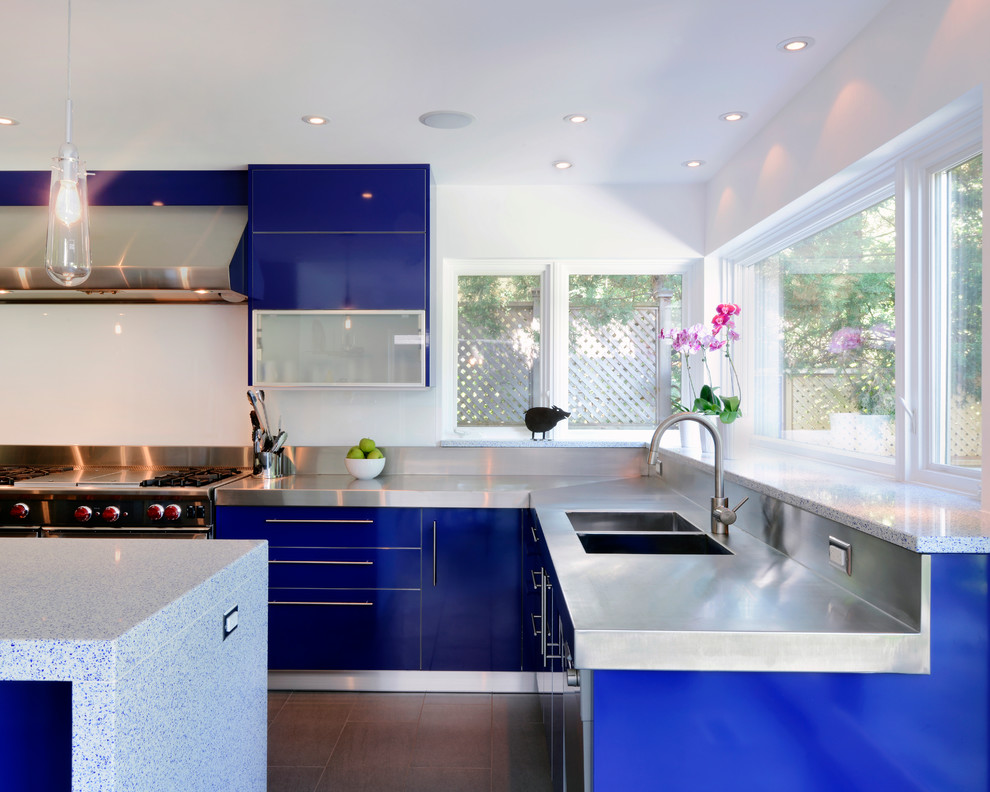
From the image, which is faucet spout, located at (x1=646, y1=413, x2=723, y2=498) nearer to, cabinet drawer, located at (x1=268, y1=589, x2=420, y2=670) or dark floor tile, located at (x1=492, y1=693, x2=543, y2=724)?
dark floor tile, located at (x1=492, y1=693, x2=543, y2=724)

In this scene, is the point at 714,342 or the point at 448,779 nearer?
the point at 448,779

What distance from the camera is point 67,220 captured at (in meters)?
1.51

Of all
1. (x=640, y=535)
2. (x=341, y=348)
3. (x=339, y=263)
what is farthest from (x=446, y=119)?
(x=640, y=535)

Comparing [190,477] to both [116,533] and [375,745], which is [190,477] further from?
[375,745]

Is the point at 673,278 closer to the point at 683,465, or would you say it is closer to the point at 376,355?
the point at 683,465

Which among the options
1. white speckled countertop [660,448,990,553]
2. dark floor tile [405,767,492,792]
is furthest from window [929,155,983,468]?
dark floor tile [405,767,492,792]

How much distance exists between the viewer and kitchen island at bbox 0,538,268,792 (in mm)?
1001

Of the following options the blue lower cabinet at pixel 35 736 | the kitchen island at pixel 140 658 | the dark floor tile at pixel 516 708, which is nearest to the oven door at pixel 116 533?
the kitchen island at pixel 140 658

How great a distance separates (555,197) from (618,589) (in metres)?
2.54

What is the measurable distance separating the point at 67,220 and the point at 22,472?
2.43 metres

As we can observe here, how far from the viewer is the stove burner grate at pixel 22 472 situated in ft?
10.2

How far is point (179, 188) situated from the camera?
3.41 metres

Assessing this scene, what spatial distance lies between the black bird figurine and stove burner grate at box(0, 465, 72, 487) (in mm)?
2327

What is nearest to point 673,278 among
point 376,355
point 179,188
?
point 376,355
